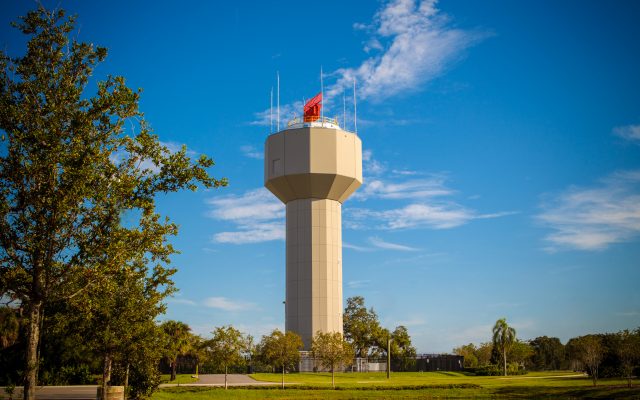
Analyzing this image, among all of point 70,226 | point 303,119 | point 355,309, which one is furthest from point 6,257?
point 355,309

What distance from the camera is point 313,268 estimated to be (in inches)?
2832

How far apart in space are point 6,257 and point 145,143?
515 centimetres

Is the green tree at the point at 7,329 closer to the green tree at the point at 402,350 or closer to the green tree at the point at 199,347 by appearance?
the green tree at the point at 199,347

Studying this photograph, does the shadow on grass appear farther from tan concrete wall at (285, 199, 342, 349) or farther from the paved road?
tan concrete wall at (285, 199, 342, 349)

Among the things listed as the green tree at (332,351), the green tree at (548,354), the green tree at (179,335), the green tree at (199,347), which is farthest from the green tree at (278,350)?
the green tree at (548,354)

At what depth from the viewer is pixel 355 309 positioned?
306 ft

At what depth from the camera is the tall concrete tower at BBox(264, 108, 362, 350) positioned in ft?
233

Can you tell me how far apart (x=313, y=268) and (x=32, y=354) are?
55.8 meters

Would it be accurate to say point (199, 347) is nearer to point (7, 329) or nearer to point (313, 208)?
point (7, 329)

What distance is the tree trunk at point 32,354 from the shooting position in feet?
54.4

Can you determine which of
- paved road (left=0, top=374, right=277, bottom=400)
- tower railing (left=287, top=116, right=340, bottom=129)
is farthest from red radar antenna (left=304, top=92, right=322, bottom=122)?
paved road (left=0, top=374, right=277, bottom=400)

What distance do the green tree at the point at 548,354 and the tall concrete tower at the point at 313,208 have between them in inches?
2682

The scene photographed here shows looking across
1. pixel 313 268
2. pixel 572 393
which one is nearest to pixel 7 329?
pixel 313 268

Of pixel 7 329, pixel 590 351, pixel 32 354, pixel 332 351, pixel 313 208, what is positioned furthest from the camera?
pixel 313 208
